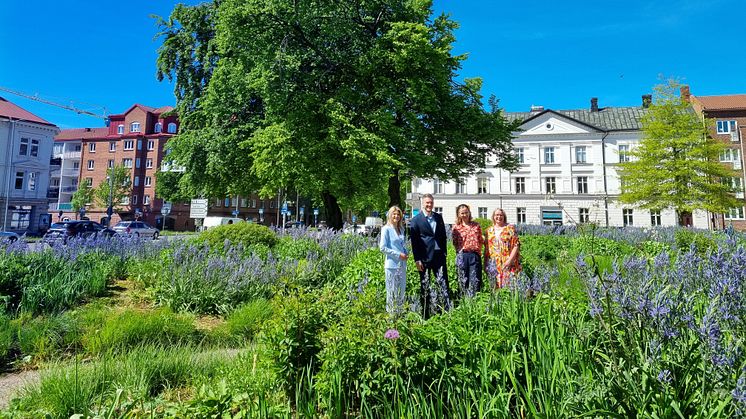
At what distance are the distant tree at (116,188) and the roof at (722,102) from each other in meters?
70.3

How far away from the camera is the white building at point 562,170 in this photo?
4509cm

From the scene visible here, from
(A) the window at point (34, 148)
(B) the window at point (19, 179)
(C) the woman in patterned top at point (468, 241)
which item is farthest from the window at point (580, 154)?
(B) the window at point (19, 179)

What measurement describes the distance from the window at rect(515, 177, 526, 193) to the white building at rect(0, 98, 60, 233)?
51.6 metres

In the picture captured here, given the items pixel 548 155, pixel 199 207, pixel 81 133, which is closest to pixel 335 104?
pixel 199 207

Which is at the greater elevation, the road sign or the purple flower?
the road sign

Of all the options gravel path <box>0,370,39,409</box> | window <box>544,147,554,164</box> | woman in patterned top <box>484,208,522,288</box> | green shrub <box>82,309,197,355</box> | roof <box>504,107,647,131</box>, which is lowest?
gravel path <box>0,370,39,409</box>

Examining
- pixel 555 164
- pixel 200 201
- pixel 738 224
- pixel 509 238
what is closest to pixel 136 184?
pixel 200 201

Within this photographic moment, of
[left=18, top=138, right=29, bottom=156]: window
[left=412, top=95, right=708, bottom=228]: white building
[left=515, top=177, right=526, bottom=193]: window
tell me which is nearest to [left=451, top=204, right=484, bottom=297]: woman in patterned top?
[left=412, top=95, right=708, bottom=228]: white building

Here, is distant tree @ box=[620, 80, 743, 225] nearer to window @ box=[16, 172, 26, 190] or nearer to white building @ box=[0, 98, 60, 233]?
white building @ box=[0, 98, 60, 233]

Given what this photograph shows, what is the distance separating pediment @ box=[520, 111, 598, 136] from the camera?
45.9m

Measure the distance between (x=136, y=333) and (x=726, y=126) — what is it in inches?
2342

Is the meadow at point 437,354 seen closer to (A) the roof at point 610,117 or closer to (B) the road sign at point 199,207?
(B) the road sign at point 199,207

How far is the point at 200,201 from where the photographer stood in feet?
69.4

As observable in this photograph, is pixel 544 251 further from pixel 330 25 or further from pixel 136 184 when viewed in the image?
pixel 136 184
